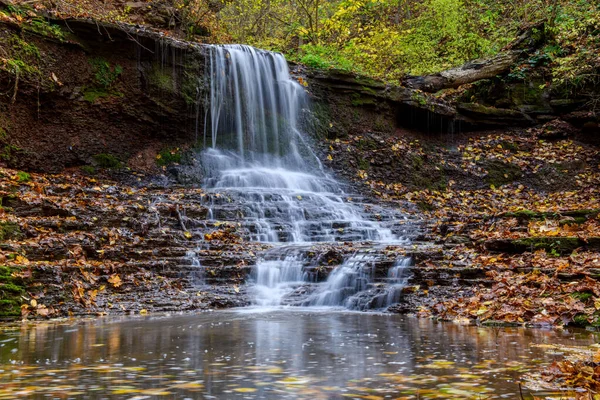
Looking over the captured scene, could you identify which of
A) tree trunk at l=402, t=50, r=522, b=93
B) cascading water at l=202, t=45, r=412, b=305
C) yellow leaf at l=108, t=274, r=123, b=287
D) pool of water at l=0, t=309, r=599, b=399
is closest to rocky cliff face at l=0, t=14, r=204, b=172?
cascading water at l=202, t=45, r=412, b=305

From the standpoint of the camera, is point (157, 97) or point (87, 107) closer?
point (87, 107)

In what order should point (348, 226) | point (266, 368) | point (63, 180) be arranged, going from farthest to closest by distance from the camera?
point (63, 180), point (348, 226), point (266, 368)

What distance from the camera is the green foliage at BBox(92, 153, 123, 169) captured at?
563 inches

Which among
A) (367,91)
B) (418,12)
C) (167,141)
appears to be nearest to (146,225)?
(167,141)

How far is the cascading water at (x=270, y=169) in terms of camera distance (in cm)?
1105

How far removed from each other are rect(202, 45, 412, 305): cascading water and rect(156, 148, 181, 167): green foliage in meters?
0.78

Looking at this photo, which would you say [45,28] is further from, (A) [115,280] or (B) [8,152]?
(A) [115,280]

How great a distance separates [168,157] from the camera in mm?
15414

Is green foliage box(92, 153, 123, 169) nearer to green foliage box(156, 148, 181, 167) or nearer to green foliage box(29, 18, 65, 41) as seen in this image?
green foliage box(156, 148, 181, 167)

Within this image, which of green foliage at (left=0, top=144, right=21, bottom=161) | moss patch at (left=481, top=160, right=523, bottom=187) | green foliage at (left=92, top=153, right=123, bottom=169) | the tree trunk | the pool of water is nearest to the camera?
the pool of water

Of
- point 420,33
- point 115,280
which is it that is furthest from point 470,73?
point 115,280

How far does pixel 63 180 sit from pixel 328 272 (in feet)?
23.9

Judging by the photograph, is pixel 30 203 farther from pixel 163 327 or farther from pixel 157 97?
pixel 157 97

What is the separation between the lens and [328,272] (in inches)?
332
